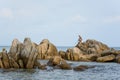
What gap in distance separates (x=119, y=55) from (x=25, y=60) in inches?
1117

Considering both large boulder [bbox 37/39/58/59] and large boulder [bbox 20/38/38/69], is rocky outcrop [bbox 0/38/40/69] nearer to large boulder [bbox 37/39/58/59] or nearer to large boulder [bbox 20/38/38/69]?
large boulder [bbox 20/38/38/69]

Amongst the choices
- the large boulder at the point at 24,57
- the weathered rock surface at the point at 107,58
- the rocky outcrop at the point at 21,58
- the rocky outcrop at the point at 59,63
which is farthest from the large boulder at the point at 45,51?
the rocky outcrop at the point at 21,58

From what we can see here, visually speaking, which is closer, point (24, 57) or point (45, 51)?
point (24, 57)

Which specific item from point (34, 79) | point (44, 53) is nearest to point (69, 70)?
point (34, 79)

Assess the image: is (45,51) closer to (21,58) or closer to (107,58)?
(107,58)

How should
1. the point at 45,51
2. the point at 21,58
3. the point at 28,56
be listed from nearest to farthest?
the point at 28,56
the point at 21,58
the point at 45,51

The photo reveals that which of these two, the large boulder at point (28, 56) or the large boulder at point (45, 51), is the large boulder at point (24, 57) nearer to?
the large boulder at point (28, 56)

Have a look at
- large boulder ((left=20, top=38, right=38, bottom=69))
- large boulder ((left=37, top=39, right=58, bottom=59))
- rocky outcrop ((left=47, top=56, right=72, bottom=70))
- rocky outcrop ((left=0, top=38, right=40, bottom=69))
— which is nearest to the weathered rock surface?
large boulder ((left=37, top=39, right=58, bottom=59))

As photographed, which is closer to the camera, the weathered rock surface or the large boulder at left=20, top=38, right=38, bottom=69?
the large boulder at left=20, top=38, right=38, bottom=69

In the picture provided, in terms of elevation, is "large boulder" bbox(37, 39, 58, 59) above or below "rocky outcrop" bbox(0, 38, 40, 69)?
above

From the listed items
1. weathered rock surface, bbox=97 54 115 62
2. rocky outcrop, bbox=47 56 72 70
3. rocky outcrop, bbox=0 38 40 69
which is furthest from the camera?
weathered rock surface, bbox=97 54 115 62

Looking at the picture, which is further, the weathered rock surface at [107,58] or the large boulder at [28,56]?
the weathered rock surface at [107,58]

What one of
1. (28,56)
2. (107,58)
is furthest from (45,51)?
(28,56)

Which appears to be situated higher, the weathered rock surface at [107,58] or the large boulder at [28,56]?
the large boulder at [28,56]
